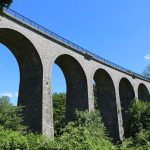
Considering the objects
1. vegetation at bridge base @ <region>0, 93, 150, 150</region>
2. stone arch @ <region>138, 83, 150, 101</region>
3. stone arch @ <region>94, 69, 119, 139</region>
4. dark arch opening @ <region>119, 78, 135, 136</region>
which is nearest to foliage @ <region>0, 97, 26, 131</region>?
vegetation at bridge base @ <region>0, 93, 150, 150</region>

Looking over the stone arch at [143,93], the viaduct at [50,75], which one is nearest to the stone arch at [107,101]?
the viaduct at [50,75]

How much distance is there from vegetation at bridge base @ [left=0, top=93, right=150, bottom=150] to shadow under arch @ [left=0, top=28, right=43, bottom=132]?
1112mm

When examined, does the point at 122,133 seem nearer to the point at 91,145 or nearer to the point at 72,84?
the point at 72,84

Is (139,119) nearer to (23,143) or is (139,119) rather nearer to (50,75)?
(50,75)

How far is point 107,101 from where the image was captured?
136 ft

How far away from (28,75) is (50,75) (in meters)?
1.88

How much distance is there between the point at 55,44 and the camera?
102 ft

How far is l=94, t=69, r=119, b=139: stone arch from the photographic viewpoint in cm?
3981

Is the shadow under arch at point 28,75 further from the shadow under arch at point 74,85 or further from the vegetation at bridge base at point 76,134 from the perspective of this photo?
the shadow under arch at point 74,85

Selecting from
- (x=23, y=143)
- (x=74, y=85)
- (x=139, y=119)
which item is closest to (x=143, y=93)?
(x=139, y=119)

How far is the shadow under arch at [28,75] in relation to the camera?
2664 centimetres

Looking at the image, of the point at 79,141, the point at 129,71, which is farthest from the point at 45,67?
A: the point at 129,71

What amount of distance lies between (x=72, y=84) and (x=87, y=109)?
3.62 metres

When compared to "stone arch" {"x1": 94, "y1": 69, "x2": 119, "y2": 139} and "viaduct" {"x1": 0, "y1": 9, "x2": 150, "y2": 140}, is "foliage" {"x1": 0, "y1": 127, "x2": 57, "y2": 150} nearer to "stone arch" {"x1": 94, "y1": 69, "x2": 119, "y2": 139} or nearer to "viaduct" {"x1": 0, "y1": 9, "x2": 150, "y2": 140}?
"viaduct" {"x1": 0, "y1": 9, "x2": 150, "y2": 140}
